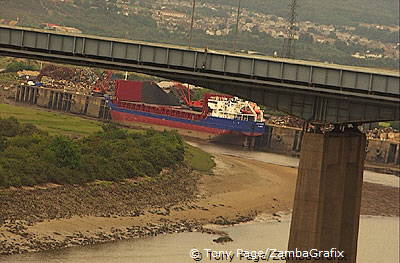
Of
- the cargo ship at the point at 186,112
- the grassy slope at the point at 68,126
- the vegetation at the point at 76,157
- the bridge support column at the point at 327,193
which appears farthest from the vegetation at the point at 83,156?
the cargo ship at the point at 186,112

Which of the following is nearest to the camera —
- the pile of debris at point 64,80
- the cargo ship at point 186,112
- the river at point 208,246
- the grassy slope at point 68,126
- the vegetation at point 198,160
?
the river at point 208,246

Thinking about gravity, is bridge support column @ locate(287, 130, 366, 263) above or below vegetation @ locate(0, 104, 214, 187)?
above

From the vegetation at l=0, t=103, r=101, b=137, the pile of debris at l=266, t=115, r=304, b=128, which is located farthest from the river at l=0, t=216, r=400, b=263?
the pile of debris at l=266, t=115, r=304, b=128

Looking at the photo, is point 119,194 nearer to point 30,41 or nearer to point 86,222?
point 86,222

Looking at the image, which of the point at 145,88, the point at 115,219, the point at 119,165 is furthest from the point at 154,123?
the point at 115,219

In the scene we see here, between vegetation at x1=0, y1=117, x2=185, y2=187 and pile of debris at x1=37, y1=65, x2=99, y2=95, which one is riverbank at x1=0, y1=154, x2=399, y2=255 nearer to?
vegetation at x1=0, y1=117, x2=185, y2=187

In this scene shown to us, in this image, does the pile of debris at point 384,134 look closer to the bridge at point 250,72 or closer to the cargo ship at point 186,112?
the cargo ship at point 186,112
